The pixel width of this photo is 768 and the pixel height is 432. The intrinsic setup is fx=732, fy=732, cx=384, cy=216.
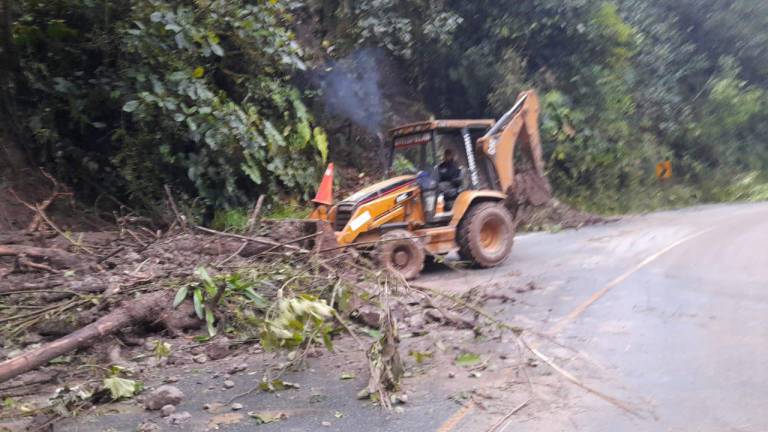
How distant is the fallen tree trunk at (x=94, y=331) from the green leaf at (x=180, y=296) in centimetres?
9

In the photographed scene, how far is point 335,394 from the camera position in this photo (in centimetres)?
586

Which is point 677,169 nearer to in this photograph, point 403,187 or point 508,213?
point 508,213

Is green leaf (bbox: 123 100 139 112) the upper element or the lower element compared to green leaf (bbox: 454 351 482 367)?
upper

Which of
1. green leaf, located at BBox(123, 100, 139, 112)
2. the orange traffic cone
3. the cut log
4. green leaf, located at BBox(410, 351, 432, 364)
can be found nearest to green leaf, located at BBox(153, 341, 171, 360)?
green leaf, located at BBox(410, 351, 432, 364)

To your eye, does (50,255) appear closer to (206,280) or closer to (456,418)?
(206,280)

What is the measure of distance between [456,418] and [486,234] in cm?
750

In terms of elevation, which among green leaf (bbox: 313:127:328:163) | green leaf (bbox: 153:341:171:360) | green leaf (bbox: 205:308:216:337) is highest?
green leaf (bbox: 313:127:328:163)

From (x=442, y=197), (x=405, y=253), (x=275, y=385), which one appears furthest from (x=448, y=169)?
(x=275, y=385)

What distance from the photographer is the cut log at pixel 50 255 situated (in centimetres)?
903

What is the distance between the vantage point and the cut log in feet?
29.6

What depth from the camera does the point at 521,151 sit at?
13844 mm

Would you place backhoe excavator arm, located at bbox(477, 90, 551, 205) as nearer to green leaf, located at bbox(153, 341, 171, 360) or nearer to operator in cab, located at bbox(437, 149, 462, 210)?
operator in cab, located at bbox(437, 149, 462, 210)

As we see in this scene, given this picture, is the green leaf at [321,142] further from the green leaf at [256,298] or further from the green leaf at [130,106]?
the green leaf at [256,298]

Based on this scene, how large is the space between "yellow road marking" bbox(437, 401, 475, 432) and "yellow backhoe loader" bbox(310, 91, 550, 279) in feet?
17.3
